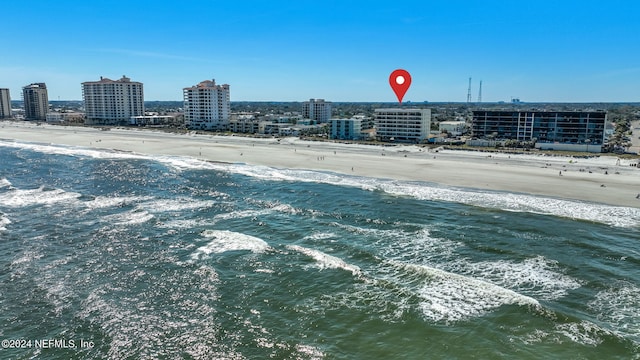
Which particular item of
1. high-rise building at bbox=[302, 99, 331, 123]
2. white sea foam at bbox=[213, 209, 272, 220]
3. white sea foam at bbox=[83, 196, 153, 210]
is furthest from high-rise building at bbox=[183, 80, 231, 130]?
white sea foam at bbox=[213, 209, 272, 220]

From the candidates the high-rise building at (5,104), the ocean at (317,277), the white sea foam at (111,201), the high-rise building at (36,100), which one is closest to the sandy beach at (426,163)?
the ocean at (317,277)

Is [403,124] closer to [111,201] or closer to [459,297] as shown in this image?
[111,201]

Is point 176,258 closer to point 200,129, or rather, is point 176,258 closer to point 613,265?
point 613,265

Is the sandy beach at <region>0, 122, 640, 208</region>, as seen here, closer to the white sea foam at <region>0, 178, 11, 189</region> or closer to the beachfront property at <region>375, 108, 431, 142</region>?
the beachfront property at <region>375, 108, 431, 142</region>

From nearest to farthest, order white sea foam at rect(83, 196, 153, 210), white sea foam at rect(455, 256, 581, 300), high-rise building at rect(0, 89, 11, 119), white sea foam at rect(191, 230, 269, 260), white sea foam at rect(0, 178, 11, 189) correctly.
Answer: white sea foam at rect(455, 256, 581, 300), white sea foam at rect(191, 230, 269, 260), white sea foam at rect(83, 196, 153, 210), white sea foam at rect(0, 178, 11, 189), high-rise building at rect(0, 89, 11, 119)

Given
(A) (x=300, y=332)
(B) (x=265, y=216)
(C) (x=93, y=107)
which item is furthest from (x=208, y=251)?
(C) (x=93, y=107)
